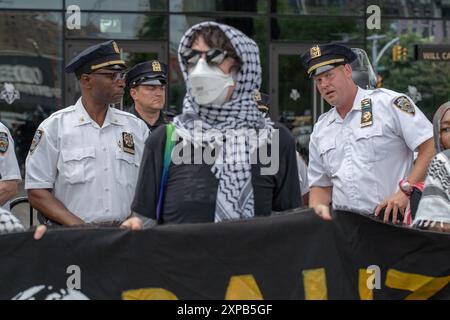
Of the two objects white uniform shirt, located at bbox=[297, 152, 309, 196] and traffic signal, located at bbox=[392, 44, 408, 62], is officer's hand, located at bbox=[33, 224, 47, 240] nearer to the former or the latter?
white uniform shirt, located at bbox=[297, 152, 309, 196]

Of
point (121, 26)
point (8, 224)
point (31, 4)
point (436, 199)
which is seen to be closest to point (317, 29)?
point (121, 26)

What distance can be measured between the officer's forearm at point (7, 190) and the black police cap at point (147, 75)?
1765mm

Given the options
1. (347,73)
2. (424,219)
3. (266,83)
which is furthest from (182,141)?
(266,83)

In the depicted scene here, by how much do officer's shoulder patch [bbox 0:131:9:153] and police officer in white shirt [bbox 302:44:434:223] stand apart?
1860mm

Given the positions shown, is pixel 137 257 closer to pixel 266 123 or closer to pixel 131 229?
pixel 131 229

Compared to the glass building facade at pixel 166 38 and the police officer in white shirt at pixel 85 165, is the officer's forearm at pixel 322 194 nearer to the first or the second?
the police officer in white shirt at pixel 85 165

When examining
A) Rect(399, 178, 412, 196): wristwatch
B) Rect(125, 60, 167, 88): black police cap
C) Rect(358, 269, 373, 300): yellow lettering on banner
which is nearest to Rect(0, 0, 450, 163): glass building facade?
Rect(125, 60, 167, 88): black police cap

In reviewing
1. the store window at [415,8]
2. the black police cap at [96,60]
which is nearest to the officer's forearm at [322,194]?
the black police cap at [96,60]

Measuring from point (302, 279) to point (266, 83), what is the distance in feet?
34.0

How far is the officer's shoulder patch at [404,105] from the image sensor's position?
559 centimetres

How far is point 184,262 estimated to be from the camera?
12.7ft

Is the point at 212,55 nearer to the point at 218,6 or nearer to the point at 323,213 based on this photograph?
the point at 323,213

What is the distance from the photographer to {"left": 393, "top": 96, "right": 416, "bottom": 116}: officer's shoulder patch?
559 centimetres

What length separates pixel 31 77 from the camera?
13.9 metres
